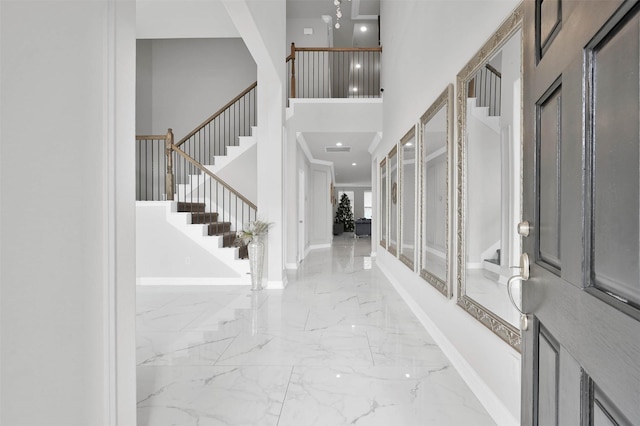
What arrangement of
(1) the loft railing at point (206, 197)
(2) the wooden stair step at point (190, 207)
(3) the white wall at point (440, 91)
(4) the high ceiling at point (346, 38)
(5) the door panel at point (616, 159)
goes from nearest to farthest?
(5) the door panel at point (616, 159)
(3) the white wall at point (440, 91)
(2) the wooden stair step at point (190, 207)
(1) the loft railing at point (206, 197)
(4) the high ceiling at point (346, 38)

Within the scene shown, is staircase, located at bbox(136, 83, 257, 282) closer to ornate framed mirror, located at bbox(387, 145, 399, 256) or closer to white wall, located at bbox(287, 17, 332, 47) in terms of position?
white wall, located at bbox(287, 17, 332, 47)

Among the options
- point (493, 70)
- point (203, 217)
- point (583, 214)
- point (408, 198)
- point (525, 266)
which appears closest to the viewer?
point (583, 214)

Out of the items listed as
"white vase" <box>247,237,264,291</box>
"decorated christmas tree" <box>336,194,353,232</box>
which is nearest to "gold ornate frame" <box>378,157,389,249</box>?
"white vase" <box>247,237,264,291</box>

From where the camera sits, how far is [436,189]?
3164 mm

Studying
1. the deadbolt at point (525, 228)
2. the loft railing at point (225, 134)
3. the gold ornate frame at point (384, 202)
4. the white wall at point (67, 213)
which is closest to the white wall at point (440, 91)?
the gold ornate frame at point (384, 202)

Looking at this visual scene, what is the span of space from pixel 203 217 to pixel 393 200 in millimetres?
3201

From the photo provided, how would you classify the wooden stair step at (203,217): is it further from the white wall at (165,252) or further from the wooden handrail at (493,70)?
the wooden handrail at (493,70)

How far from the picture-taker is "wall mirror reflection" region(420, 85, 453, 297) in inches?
113

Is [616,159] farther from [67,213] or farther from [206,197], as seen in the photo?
[206,197]

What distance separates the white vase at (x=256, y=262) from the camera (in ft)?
17.0

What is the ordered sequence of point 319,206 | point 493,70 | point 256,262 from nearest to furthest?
point 493,70 < point 256,262 < point 319,206

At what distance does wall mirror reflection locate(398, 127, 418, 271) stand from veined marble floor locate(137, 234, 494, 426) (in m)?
0.67

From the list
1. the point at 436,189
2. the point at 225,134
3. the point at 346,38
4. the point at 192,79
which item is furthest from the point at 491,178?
the point at 346,38

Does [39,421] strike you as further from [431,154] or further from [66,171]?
[431,154]
